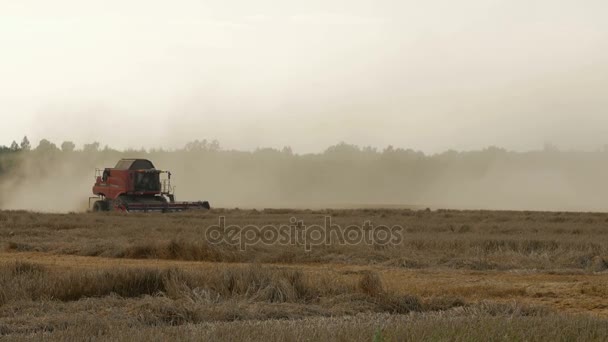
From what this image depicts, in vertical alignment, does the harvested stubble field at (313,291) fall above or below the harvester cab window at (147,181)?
below

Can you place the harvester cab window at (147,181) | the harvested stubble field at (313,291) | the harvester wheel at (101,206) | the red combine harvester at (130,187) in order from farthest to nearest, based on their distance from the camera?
the harvester cab window at (147,181)
the harvester wheel at (101,206)
the red combine harvester at (130,187)
the harvested stubble field at (313,291)

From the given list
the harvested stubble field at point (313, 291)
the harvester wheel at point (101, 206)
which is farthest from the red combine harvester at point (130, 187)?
the harvested stubble field at point (313, 291)

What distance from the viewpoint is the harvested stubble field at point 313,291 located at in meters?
8.07

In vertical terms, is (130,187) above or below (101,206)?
above

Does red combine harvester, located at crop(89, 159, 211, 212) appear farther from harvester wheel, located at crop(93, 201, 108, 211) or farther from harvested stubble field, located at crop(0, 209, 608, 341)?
harvested stubble field, located at crop(0, 209, 608, 341)

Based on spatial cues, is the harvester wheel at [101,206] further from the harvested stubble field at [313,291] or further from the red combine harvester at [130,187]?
the harvested stubble field at [313,291]

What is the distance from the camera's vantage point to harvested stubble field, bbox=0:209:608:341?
807cm

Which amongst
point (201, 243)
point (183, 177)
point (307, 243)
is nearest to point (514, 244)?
point (307, 243)

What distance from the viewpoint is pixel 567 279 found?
16.0m

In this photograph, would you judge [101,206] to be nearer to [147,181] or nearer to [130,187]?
[130,187]

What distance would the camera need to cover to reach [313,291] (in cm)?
1220

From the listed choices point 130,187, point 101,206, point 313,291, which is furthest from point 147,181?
point 313,291

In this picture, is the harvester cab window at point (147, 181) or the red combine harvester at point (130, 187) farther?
the harvester cab window at point (147, 181)

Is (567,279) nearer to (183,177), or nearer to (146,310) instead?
(146,310)
